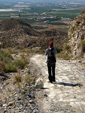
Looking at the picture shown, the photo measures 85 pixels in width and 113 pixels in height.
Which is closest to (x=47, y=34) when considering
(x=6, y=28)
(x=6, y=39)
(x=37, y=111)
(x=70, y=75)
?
(x=6, y=28)

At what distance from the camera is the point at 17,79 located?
392 inches

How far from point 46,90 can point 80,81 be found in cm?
198

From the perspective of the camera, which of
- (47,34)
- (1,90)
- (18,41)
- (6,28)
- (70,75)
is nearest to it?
(1,90)

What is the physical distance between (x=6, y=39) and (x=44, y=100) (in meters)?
44.3

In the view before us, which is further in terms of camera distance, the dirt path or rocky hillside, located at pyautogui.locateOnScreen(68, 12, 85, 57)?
rocky hillside, located at pyautogui.locateOnScreen(68, 12, 85, 57)

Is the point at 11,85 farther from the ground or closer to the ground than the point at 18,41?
farther from the ground

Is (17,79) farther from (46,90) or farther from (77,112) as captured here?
(77,112)

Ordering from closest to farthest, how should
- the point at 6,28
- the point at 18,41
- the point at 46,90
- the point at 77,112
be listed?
the point at 77,112 → the point at 46,90 → the point at 18,41 → the point at 6,28

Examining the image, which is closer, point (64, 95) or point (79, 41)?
point (64, 95)

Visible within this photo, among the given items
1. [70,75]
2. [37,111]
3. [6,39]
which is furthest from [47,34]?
[37,111]

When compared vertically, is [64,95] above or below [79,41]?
below

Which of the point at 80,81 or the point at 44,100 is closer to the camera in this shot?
the point at 44,100

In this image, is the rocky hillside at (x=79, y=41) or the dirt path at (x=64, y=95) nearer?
the dirt path at (x=64, y=95)

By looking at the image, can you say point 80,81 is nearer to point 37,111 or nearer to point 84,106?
point 84,106
